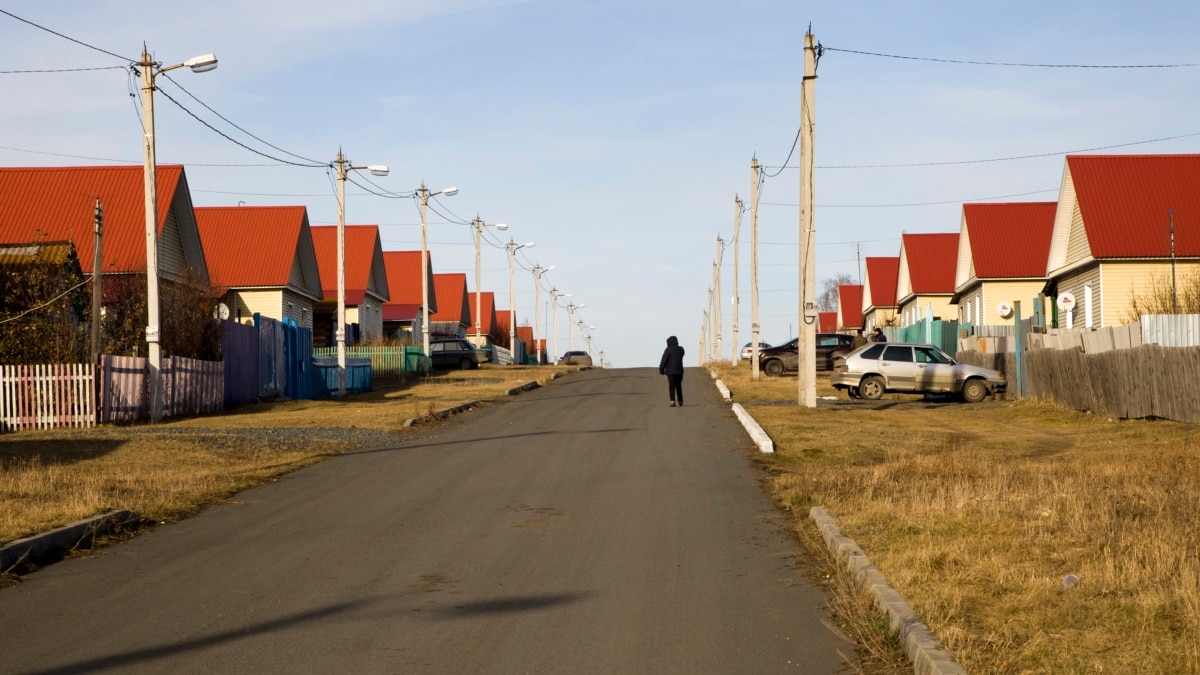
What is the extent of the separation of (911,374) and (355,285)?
32.7 meters

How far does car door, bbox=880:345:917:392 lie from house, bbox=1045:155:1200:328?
5208 mm

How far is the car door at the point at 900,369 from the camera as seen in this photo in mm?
32000

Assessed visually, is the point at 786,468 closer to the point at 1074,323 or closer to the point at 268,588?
the point at 268,588

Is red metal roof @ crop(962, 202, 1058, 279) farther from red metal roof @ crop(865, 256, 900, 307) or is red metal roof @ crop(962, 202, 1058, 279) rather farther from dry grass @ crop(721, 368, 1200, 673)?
dry grass @ crop(721, 368, 1200, 673)

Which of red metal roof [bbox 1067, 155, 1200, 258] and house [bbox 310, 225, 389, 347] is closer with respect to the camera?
red metal roof [bbox 1067, 155, 1200, 258]

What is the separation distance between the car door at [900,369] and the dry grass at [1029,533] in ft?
41.3

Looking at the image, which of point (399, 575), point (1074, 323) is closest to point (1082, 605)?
point (399, 575)

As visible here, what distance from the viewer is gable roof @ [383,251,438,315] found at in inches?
2840

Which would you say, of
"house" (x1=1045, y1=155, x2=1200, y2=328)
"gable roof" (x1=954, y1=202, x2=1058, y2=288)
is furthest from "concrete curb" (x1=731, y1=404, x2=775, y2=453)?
"gable roof" (x1=954, y1=202, x2=1058, y2=288)

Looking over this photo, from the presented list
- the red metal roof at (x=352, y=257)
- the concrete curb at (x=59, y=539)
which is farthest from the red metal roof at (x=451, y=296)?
the concrete curb at (x=59, y=539)

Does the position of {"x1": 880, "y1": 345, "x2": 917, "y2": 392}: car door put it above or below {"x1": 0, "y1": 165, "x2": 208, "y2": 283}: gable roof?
below

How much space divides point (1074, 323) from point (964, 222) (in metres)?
11.5

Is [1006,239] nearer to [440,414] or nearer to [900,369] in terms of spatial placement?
[900,369]

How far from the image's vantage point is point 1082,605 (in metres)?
6.84
